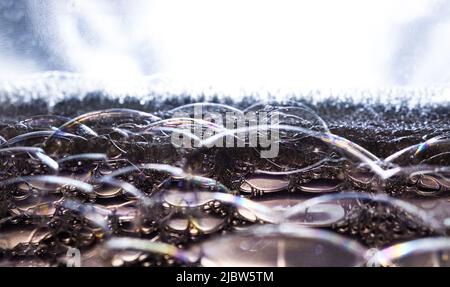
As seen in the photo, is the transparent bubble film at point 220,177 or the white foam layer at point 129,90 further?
the white foam layer at point 129,90

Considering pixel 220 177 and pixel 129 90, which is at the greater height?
pixel 129 90

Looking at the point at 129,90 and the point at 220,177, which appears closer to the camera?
the point at 220,177

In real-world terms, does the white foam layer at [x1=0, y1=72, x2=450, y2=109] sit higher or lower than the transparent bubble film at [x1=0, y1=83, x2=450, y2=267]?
higher

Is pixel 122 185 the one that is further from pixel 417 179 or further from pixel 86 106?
pixel 417 179

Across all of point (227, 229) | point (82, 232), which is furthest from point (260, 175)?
point (82, 232)

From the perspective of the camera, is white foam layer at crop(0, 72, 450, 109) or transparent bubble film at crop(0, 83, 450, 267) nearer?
transparent bubble film at crop(0, 83, 450, 267)

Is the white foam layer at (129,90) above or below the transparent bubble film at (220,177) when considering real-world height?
above
